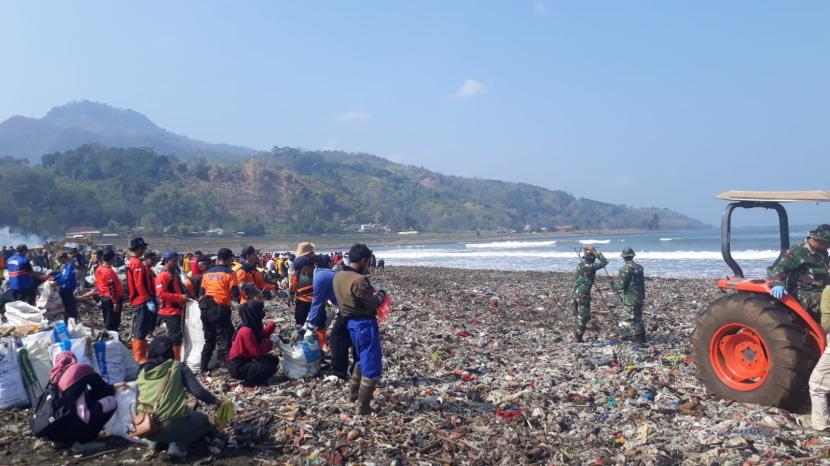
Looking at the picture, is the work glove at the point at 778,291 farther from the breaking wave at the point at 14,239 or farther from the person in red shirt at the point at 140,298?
the breaking wave at the point at 14,239

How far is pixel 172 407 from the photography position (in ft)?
15.7

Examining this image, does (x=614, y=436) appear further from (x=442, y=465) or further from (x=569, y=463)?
(x=442, y=465)

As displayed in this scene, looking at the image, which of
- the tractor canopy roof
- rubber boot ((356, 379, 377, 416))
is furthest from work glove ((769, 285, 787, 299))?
rubber boot ((356, 379, 377, 416))

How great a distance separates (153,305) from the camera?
766 centimetres

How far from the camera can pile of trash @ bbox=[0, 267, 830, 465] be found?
4.84 meters

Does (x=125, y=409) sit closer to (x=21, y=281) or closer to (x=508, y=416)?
(x=508, y=416)

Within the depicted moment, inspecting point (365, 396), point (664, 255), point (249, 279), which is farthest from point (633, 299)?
point (664, 255)

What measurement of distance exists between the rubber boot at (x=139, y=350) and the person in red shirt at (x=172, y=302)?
1.20 feet

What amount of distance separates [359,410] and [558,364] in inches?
133

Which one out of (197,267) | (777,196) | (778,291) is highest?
(777,196)

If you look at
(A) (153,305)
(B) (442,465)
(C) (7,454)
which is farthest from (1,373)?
(B) (442,465)

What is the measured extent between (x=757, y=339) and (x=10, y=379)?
24.6 feet

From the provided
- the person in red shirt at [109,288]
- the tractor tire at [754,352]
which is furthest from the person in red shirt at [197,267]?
the tractor tire at [754,352]

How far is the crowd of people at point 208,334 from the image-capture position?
16.1 feet
